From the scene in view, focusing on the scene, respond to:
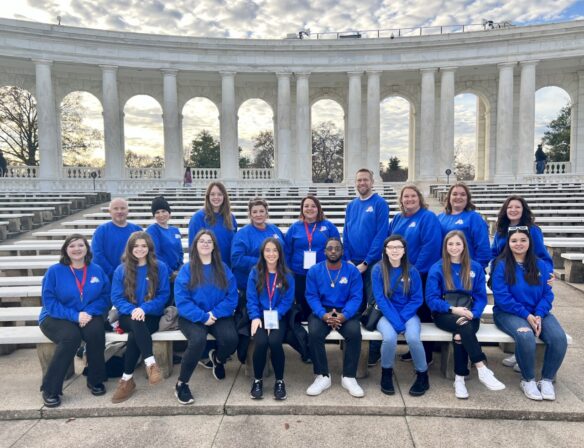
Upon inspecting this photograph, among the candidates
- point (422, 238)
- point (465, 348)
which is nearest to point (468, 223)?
point (422, 238)

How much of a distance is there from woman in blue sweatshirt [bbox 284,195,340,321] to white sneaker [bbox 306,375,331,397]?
944 millimetres

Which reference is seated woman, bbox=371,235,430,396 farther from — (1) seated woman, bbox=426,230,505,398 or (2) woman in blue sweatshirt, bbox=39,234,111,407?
(2) woman in blue sweatshirt, bbox=39,234,111,407

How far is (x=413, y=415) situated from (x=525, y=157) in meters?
31.7

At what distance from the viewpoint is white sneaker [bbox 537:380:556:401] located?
453 cm

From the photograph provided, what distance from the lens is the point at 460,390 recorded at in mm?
4633

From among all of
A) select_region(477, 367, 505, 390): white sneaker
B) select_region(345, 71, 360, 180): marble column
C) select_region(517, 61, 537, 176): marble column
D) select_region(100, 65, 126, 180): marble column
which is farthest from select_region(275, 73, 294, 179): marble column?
select_region(477, 367, 505, 390): white sneaker

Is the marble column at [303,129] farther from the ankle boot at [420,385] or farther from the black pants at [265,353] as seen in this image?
the ankle boot at [420,385]

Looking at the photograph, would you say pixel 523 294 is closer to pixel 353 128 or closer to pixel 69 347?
pixel 69 347

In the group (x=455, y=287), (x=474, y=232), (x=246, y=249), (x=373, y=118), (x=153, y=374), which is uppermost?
(x=373, y=118)

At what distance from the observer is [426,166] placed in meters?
32.0

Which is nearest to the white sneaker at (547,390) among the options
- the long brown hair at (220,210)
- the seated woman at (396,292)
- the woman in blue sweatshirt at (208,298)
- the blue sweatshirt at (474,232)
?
the seated woman at (396,292)

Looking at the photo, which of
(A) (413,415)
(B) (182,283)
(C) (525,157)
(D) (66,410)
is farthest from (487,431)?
(C) (525,157)

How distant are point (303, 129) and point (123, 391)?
3012cm

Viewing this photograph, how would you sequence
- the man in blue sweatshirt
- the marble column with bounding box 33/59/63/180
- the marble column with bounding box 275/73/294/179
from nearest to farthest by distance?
the man in blue sweatshirt < the marble column with bounding box 33/59/63/180 < the marble column with bounding box 275/73/294/179
